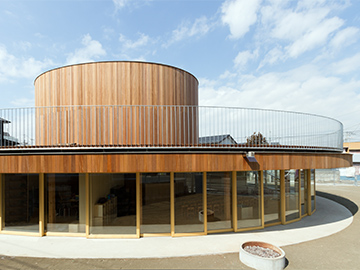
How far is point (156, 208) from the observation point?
7629 millimetres

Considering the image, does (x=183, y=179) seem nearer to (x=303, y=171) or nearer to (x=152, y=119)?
(x=152, y=119)

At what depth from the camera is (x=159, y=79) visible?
9.38m

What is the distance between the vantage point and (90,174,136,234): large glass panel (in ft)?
25.1

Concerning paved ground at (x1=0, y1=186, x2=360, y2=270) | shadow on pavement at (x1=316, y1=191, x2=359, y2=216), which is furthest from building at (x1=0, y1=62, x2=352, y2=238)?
shadow on pavement at (x1=316, y1=191, x2=359, y2=216)

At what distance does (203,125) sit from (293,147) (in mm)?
3626

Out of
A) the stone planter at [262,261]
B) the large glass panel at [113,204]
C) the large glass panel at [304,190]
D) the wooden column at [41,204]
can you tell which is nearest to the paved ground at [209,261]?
the stone planter at [262,261]

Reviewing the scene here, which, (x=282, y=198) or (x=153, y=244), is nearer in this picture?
(x=153, y=244)

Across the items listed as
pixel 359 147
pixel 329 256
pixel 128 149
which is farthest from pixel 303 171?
pixel 359 147

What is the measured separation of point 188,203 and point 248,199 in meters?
2.48

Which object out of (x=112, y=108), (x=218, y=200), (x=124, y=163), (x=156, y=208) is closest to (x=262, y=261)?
(x=218, y=200)

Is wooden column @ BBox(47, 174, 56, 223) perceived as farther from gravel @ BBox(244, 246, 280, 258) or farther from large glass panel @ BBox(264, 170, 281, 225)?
large glass panel @ BBox(264, 170, 281, 225)

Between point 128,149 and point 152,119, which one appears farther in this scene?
point 152,119

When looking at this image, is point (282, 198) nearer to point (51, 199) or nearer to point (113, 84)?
point (113, 84)

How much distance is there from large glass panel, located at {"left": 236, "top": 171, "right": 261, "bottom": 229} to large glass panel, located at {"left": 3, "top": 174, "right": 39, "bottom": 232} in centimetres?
768
